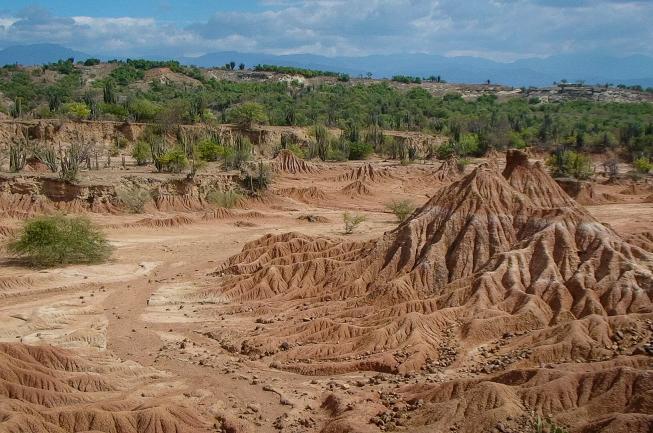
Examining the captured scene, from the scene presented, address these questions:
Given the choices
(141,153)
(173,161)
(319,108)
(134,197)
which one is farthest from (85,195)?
(319,108)

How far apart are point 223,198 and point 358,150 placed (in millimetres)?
25178

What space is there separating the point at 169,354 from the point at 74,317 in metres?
6.21

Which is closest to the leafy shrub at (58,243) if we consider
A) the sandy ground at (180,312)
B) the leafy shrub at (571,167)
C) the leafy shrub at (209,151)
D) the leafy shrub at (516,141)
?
the sandy ground at (180,312)

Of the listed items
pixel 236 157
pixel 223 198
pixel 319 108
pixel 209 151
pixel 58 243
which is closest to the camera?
pixel 58 243

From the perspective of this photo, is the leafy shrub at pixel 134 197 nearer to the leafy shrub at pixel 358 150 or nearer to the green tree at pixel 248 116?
the green tree at pixel 248 116

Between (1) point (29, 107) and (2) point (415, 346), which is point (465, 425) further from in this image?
(1) point (29, 107)

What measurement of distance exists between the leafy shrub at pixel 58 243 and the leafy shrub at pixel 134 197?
11.1 m

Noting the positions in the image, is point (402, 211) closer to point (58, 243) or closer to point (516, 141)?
point (58, 243)

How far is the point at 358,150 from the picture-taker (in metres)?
76.2

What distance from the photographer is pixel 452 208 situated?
3247 cm

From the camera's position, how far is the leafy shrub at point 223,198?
177 ft

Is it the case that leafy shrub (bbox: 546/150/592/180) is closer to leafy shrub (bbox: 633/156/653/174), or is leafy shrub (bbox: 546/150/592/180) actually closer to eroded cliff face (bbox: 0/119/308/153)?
leafy shrub (bbox: 633/156/653/174)

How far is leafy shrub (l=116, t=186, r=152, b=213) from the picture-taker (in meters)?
50.3

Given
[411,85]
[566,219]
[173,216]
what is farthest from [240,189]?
[411,85]
